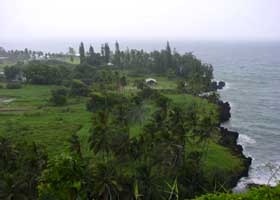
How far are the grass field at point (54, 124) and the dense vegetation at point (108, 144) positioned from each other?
14cm

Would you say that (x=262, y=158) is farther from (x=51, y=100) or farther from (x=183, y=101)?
(x=51, y=100)

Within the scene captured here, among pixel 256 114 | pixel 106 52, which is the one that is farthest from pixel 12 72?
pixel 256 114

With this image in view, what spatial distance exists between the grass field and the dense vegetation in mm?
144

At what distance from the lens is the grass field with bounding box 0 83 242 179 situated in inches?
1823

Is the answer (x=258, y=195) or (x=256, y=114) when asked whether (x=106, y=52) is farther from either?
(x=258, y=195)

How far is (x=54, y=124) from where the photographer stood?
5984 centimetres

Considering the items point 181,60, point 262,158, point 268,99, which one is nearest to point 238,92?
point 268,99

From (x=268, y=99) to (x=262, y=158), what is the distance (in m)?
39.6

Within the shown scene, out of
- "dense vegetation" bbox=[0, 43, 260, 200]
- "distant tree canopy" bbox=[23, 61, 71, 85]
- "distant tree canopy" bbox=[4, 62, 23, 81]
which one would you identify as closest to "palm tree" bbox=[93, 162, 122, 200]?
"dense vegetation" bbox=[0, 43, 260, 200]

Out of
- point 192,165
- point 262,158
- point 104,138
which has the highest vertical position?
point 104,138

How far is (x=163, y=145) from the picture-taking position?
36781mm

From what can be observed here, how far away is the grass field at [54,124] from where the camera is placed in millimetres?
46312

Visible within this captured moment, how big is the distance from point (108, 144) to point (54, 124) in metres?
26.6

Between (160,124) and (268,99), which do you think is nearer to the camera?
(160,124)
